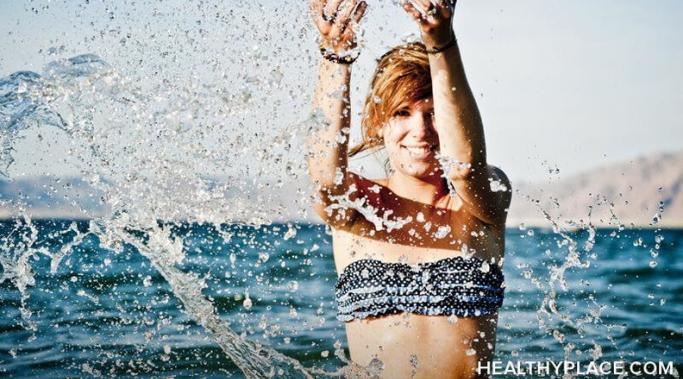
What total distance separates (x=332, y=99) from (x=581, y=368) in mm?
4311

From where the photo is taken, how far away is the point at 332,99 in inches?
134

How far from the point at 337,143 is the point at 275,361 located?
2.25 meters

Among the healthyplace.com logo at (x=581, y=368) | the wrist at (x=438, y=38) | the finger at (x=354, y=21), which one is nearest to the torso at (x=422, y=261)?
the finger at (x=354, y=21)

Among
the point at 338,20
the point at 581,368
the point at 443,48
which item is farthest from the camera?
the point at 581,368

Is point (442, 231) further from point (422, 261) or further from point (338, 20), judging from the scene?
point (338, 20)

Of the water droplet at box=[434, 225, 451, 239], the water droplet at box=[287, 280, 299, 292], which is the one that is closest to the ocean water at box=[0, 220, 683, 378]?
the water droplet at box=[287, 280, 299, 292]

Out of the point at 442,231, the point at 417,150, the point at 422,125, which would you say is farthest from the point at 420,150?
the point at 442,231

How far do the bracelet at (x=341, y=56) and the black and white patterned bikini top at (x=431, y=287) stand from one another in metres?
0.92

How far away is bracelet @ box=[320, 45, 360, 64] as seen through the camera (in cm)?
333

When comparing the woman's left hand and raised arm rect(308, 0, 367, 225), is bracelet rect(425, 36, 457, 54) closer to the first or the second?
the woman's left hand

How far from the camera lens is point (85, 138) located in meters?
4.75

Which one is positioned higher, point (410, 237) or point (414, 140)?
point (414, 140)

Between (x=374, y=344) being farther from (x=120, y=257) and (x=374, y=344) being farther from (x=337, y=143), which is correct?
(x=120, y=257)

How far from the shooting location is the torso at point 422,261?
3.76 metres
